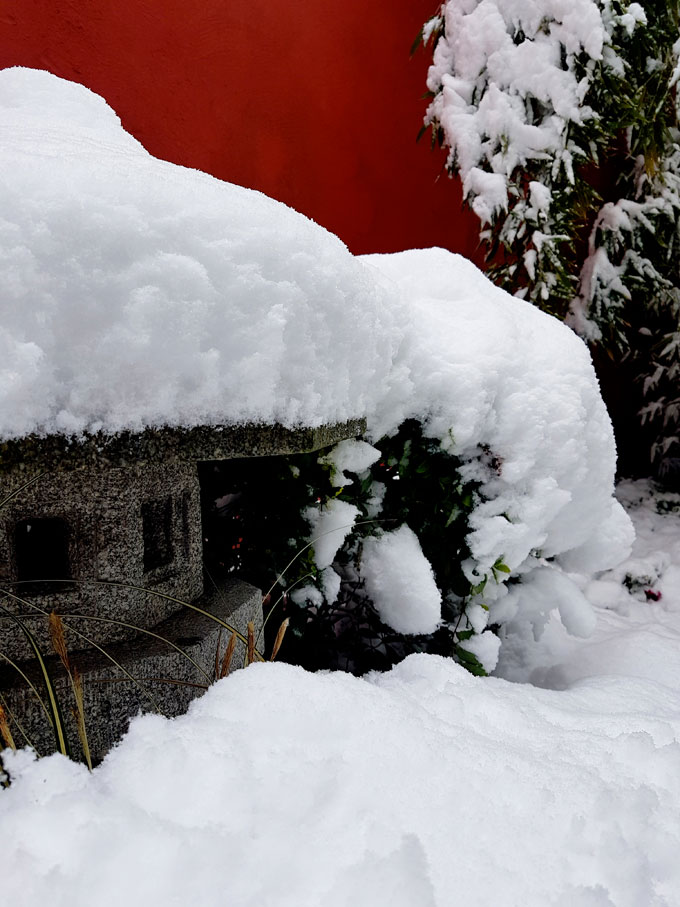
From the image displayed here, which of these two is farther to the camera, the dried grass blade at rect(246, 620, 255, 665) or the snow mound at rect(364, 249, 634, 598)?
the snow mound at rect(364, 249, 634, 598)

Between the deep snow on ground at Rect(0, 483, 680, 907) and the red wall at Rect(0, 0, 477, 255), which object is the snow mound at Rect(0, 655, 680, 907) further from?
the red wall at Rect(0, 0, 477, 255)

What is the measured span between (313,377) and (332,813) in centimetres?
66

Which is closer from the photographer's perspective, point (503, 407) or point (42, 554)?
point (42, 554)

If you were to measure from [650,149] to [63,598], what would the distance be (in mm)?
4074

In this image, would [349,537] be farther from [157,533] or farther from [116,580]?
[116,580]

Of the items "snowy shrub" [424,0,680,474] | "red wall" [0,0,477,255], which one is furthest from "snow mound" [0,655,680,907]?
"snowy shrub" [424,0,680,474]

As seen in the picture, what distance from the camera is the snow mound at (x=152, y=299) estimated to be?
0.84m

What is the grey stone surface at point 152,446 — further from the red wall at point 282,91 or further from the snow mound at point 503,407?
the red wall at point 282,91

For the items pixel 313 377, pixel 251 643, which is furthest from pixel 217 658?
pixel 313 377

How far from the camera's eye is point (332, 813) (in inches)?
31.4

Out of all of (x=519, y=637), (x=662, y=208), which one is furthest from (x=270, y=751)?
(x=662, y=208)

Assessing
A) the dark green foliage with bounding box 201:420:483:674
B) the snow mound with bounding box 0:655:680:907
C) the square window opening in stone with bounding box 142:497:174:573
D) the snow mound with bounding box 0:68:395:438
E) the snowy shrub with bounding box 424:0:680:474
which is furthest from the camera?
the snowy shrub with bounding box 424:0:680:474

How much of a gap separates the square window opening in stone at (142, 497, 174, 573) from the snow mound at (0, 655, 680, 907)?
398mm

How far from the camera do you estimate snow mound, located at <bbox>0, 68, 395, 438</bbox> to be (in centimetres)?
84
